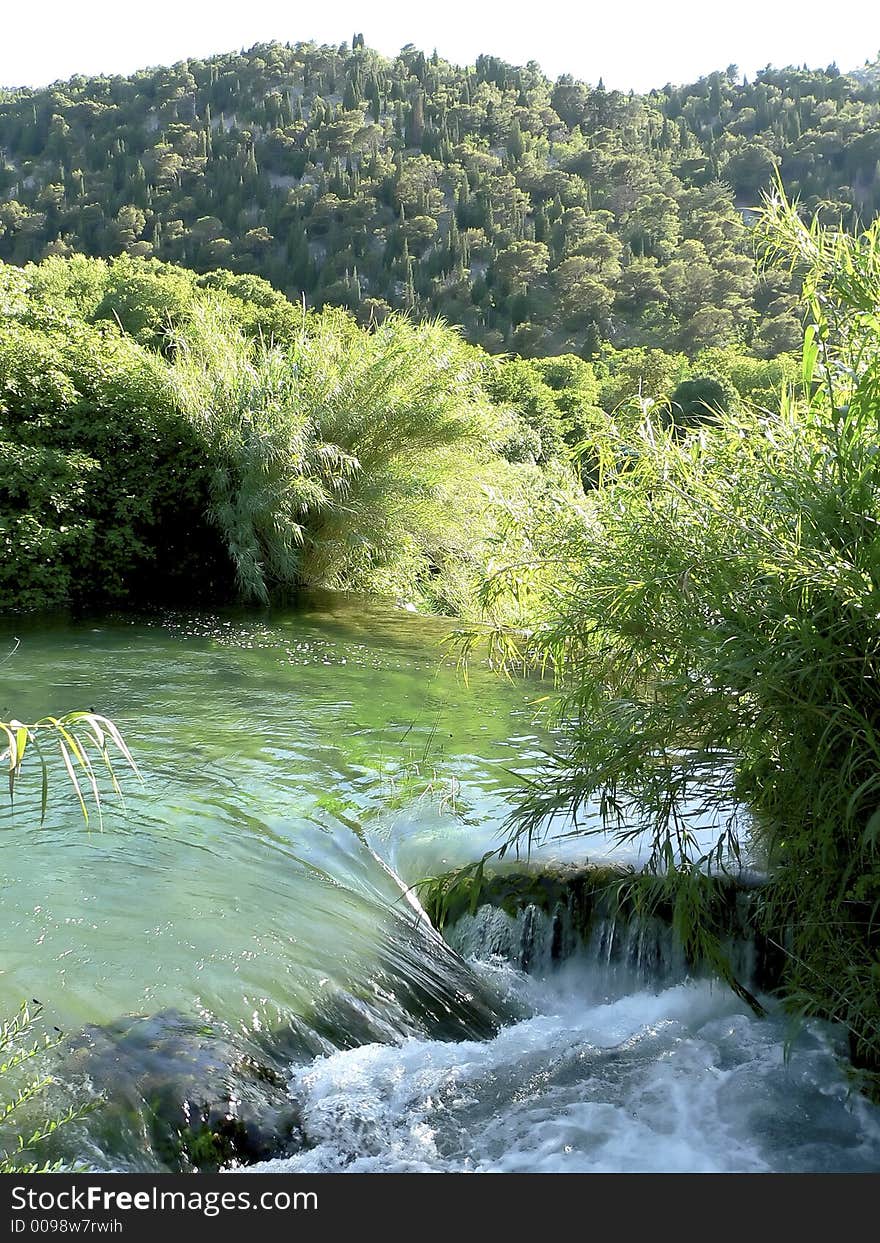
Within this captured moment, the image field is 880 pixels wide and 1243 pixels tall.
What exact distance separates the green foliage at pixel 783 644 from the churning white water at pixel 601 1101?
0.36m

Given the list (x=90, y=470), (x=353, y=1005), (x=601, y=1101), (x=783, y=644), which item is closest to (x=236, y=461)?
(x=90, y=470)

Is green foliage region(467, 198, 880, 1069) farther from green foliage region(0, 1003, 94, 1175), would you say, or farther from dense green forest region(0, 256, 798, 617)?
dense green forest region(0, 256, 798, 617)

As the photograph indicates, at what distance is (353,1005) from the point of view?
4.17m

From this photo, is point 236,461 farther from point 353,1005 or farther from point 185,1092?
point 185,1092

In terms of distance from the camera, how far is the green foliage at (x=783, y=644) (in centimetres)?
326

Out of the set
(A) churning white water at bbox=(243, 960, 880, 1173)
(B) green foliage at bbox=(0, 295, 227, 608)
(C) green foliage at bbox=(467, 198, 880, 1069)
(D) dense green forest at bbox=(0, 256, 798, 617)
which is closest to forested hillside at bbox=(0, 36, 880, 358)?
(D) dense green forest at bbox=(0, 256, 798, 617)

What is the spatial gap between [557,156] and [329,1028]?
97.5 m

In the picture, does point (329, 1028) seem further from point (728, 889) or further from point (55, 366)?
point (55, 366)

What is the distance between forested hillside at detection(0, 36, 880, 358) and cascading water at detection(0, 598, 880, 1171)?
144ft

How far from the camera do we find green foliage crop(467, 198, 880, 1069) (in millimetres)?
3260

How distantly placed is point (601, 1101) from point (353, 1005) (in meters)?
1.03

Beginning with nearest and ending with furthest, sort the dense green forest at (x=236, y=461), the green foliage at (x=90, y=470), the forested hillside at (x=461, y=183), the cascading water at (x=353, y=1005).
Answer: the cascading water at (x=353, y=1005)
the green foliage at (x=90, y=470)
the dense green forest at (x=236, y=461)
the forested hillside at (x=461, y=183)

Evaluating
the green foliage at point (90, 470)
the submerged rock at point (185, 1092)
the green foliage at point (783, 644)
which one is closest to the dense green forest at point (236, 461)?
the green foliage at point (90, 470)

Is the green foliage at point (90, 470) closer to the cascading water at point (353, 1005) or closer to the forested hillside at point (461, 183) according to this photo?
the cascading water at point (353, 1005)
